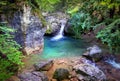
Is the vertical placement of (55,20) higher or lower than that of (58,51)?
higher

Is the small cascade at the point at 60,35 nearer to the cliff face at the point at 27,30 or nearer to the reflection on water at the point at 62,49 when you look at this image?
the reflection on water at the point at 62,49

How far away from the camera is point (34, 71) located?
27.1 ft

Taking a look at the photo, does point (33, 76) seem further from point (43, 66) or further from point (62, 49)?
point (62, 49)

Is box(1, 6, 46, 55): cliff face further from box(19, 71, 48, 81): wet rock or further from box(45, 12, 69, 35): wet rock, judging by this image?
box(45, 12, 69, 35): wet rock

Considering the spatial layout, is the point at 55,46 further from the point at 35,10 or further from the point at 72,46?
the point at 35,10

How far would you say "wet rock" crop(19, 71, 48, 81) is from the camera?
7.49 metres

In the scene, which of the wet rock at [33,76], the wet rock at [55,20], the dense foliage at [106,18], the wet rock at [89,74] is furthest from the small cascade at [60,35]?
Result: the wet rock at [33,76]

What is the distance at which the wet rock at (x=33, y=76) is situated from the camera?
7488mm

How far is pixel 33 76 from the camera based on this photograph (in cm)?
769

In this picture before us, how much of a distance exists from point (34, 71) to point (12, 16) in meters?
3.15

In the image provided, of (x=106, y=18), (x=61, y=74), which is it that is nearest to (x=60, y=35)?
(x=61, y=74)

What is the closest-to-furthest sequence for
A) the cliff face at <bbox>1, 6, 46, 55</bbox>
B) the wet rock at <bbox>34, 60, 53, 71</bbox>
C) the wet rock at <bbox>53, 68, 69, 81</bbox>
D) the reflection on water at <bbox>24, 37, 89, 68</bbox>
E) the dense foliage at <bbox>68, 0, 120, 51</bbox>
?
1. the dense foliage at <bbox>68, 0, 120, 51</bbox>
2. the wet rock at <bbox>53, 68, 69, 81</bbox>
3. the wet rock at <bbox>34, 60, 53, 71</bbox>
4. the cliff face at <bbox>1, 6, 46, 55</bbox>
5. the reflection on water at <bbox>24, 37, 89, 68</bbox>

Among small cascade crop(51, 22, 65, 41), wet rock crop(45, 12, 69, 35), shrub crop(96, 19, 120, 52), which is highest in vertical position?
A: shrub crop(96, 19, 120, 52)

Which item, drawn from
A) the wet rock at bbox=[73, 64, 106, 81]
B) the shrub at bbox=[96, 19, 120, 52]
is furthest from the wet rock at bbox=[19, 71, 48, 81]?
the shrub at bbox=[96, 19, 120, 52]
